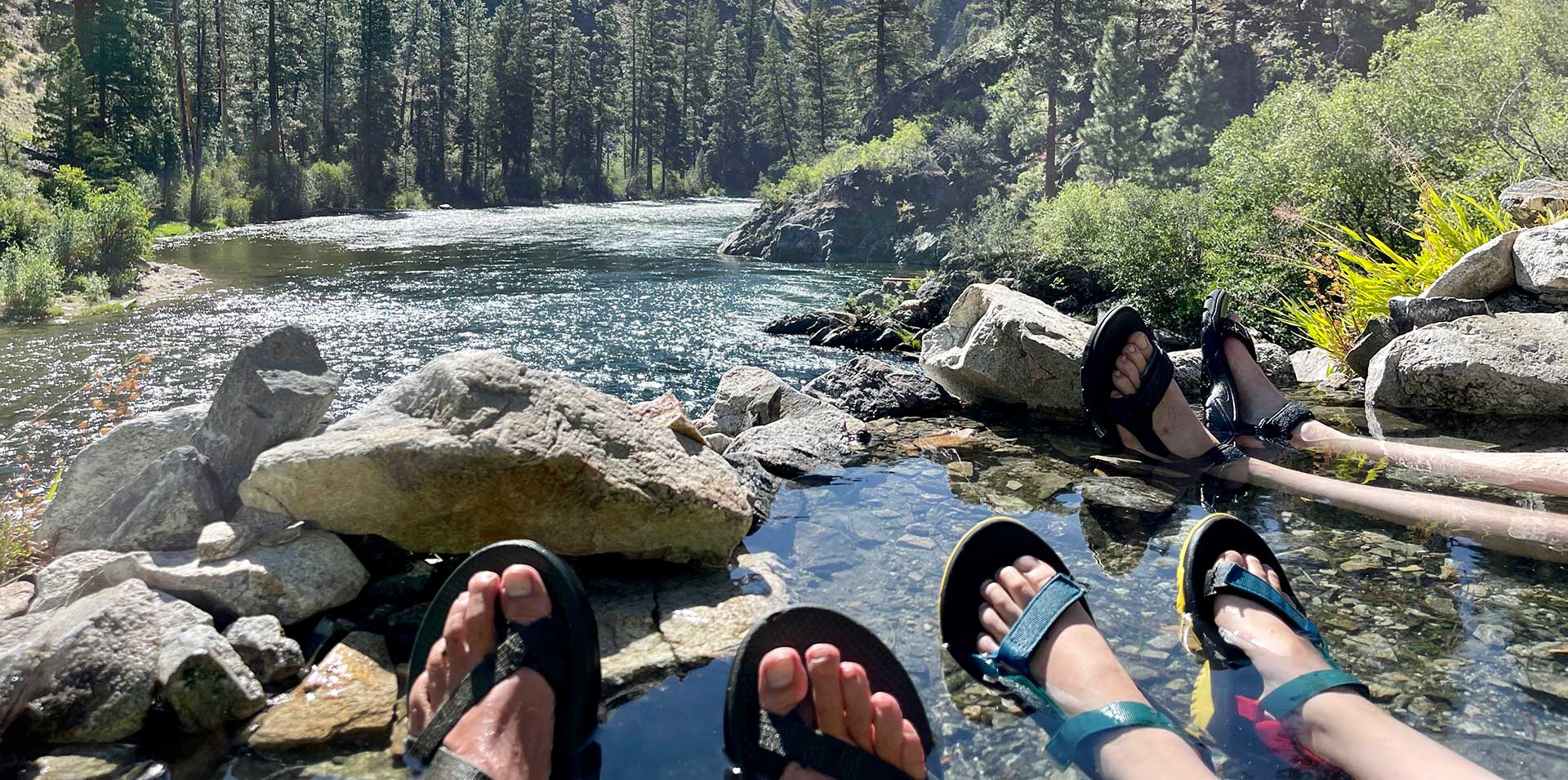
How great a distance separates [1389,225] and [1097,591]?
687 cm

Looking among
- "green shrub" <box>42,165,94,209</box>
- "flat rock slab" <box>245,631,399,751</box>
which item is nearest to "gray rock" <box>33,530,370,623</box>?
"flat rock slab" <box>245,631,399,751</box>

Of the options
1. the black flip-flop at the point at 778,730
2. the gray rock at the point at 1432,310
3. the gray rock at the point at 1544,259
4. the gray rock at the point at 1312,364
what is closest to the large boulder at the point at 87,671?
the black flip-flop at the point at 778,730

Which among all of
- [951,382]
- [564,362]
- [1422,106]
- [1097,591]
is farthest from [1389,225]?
[564,362]

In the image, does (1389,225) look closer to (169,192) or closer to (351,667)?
(351,667)

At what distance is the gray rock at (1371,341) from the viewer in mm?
A: 5359

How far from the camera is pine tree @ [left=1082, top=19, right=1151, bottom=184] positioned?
2820 cm

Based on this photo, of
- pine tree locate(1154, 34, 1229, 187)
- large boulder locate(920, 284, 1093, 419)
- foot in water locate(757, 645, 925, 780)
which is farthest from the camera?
pine tree locate(1154, 34, 1229, 187)

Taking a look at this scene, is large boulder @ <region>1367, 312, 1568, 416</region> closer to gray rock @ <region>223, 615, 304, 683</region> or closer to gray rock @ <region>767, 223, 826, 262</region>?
gray rock @ <region>223, 615, 304, 683</region>

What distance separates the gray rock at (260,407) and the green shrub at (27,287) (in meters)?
11.3

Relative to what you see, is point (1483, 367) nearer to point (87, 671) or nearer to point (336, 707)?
point (336, 707)

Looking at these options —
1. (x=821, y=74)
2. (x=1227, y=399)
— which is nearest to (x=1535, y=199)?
(x=1227, y=399)

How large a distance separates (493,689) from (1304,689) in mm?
1809

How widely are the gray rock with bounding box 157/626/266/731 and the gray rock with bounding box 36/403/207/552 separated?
4.36 feet

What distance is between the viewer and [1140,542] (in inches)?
132
